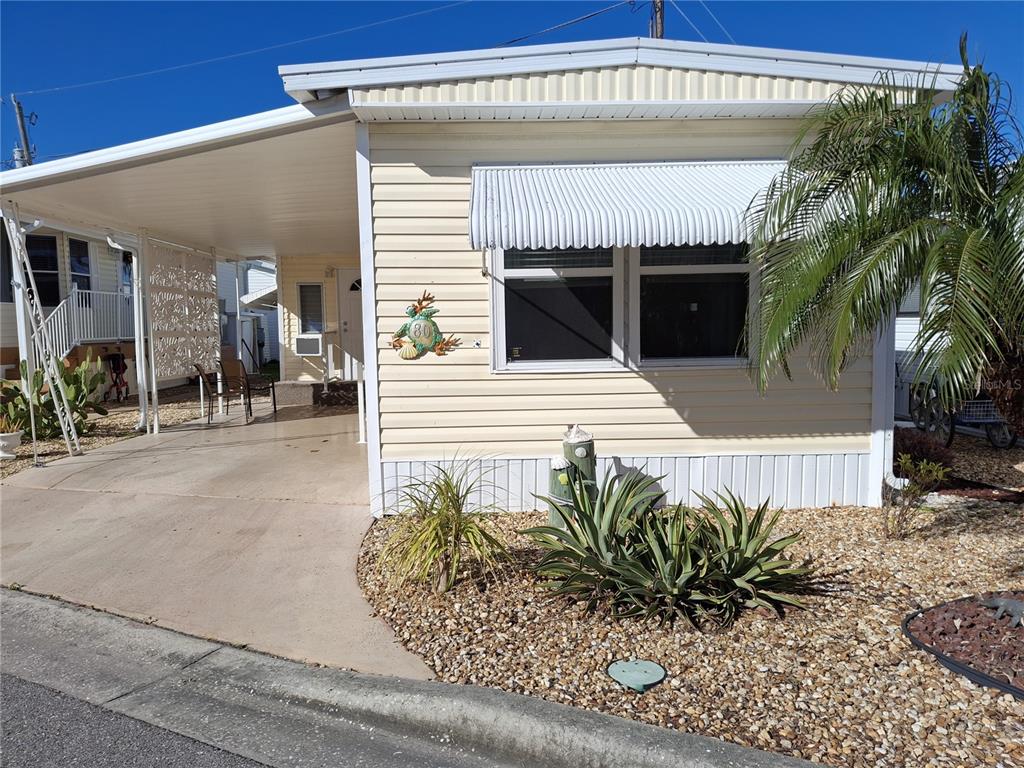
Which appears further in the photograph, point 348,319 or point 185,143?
point 348,319

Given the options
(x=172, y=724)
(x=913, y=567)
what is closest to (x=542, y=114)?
(x=913, y=567)

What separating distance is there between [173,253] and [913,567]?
10.2m

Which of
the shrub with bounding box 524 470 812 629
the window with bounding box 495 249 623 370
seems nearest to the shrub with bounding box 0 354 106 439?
the window with bounding box 495 249 623 370

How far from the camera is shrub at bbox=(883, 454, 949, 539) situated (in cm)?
494

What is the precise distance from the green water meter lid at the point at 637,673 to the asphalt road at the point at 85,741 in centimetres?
156

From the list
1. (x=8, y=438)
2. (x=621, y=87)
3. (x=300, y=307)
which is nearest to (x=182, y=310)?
(x=300, y=307)

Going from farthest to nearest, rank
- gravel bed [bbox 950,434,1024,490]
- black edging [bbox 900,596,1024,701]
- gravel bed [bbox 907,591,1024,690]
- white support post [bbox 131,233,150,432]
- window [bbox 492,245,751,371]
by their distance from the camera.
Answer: white support post [bbox 131,233,150,432], gravel bed [bbox 950,434,1024,490], window [bbox 492,245,751,371], gravel bed [bbox 907,591,1024,690], black edging [bbox 900,596,1024,701]

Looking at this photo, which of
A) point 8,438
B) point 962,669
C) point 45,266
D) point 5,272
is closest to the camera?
point 962,669

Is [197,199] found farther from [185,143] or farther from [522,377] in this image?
[522,377]

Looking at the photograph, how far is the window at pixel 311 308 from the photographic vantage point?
12.8 meters

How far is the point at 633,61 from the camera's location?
523cm

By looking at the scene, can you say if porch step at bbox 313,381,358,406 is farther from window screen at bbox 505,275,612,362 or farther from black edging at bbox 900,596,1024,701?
black edging at bbox 900,596,1024,701

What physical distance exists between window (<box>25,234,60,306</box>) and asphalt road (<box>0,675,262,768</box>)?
13066mm

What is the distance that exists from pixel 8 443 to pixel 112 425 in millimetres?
2301
